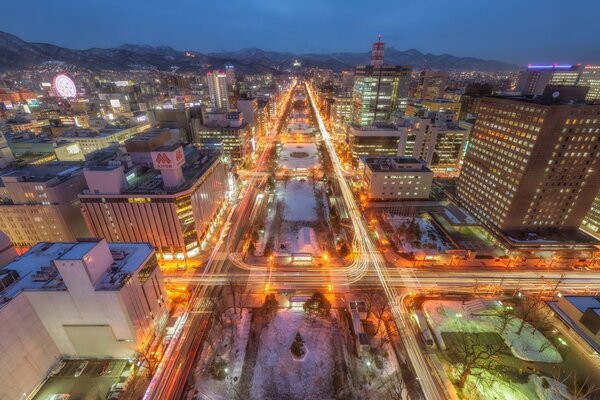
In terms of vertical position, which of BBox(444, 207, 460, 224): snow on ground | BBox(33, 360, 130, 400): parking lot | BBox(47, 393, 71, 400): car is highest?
BBox(444, 207, 460, 224): snow on ground

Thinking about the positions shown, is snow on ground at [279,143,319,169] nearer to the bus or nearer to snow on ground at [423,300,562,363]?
snow on ground at [423,300,562,363]

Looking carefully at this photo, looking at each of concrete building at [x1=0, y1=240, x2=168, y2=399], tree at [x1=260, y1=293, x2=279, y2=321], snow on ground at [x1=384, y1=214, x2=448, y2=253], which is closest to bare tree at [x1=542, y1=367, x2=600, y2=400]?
snow on ground at [x1=384, y1=214, x2=448, y2=253]

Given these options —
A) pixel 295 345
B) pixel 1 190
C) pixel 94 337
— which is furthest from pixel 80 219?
pixel 295 345

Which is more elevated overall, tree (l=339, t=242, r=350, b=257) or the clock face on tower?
the clock face on tower

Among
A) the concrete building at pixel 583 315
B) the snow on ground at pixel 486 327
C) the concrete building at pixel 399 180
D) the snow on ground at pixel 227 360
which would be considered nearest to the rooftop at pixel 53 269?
the snow on ground at pixel 227 360

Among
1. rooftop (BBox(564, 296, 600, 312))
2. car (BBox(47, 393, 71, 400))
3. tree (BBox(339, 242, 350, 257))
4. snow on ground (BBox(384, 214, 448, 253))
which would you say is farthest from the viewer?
snow on ground (BBox(384, 214, 448, 253))

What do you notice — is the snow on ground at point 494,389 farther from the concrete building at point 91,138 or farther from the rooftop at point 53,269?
the concrete building at point 91,138

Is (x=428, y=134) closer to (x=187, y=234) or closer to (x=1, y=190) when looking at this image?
(x=187, y=234)
